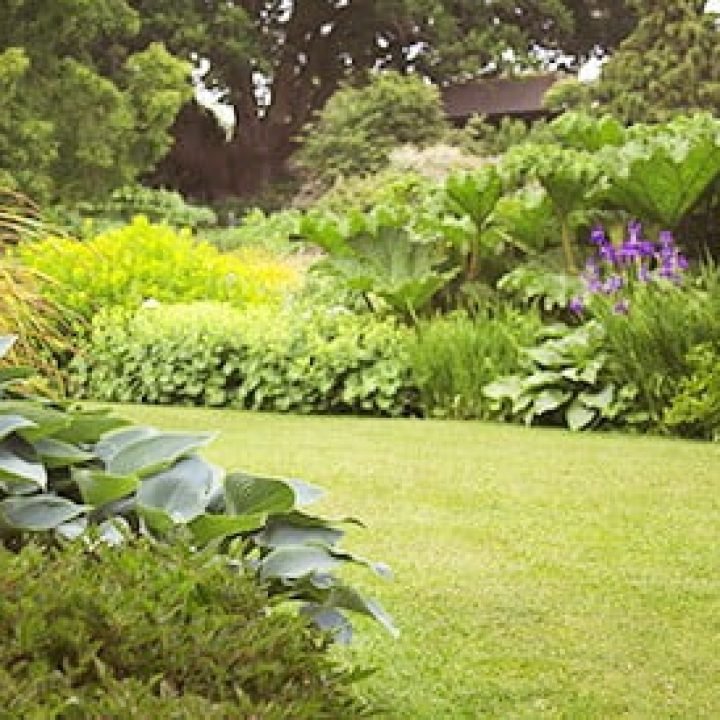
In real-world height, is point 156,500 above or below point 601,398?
above

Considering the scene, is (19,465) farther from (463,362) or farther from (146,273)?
(146,273)

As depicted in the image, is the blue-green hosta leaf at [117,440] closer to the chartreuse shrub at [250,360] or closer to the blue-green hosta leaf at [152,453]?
the blue-green hosta leaf at [152,453]

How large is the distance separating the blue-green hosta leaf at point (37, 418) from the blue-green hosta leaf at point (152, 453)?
107 millimetres

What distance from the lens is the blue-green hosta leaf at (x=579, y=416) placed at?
674 centimetres

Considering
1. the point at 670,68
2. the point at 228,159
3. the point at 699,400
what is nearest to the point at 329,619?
the point at 699,400

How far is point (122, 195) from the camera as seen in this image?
18531mm

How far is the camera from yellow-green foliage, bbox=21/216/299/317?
934 centimetres

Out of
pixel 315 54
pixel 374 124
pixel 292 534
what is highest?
pixel 315 54

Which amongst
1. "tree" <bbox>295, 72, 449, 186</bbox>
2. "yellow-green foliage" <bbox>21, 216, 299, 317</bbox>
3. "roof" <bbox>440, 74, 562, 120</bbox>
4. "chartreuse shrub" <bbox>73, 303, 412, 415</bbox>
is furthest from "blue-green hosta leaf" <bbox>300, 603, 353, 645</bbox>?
"roof" <bbox>440, 74, 562, 120</bbox>

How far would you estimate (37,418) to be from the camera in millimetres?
2137

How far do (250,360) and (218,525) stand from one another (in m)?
5.98

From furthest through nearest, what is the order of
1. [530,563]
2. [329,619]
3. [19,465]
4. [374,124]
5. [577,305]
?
[374,124] → [577,305] → [530,563] → [329,619] → [19,465]

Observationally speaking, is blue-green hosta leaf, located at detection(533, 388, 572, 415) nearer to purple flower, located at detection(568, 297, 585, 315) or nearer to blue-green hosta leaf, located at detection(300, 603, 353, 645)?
purple flower, located at detection(568, 297, 585, 315)

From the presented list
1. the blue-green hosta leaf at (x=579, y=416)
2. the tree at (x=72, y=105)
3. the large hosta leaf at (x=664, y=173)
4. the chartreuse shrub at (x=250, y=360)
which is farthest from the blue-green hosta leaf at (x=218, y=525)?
the tree at (x=72, y=105)
